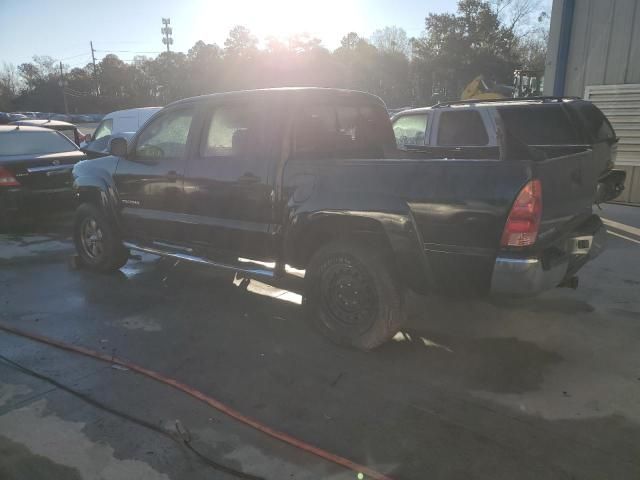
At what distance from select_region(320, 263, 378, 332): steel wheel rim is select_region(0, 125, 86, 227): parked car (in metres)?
6.03

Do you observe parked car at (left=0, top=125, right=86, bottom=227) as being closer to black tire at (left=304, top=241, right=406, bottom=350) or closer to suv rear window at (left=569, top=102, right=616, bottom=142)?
black tire at (left=304, top=241, right=406, bottom=350)

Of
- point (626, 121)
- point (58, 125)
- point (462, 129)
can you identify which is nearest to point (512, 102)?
point (462, 129)

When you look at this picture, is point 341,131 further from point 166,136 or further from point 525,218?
point 525,218

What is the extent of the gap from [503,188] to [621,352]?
1.81 metres

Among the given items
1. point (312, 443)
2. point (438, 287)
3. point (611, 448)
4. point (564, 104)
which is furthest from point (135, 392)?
point (564, 104)

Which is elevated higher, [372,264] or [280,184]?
[280,184]

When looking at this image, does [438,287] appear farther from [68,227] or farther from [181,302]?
[68,227]

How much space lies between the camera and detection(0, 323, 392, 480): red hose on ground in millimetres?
2459

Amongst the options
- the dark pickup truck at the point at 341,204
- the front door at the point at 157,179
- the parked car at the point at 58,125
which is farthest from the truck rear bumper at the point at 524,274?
the parked car at the point at 58,125

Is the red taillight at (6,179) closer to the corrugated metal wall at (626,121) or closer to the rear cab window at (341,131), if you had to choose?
the rear cab window at (341,131)

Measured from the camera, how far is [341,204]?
3543mm

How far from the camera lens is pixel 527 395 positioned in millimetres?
3107

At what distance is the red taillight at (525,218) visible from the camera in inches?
114

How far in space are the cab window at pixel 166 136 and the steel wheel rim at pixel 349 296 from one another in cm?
201
